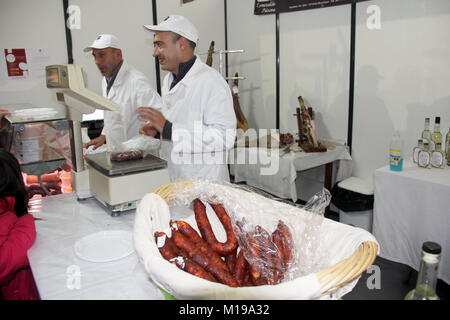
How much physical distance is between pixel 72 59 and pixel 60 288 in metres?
3.12

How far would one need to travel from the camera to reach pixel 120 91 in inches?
115

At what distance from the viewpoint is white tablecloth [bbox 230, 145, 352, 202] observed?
315 cm

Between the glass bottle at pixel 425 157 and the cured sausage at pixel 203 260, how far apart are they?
2165 millimetres

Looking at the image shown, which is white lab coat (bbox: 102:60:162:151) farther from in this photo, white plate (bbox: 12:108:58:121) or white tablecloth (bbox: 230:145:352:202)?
white tablecloth (bbox: 230:145:352:202)

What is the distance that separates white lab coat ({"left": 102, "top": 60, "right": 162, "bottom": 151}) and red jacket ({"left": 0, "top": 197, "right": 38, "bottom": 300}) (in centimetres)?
155

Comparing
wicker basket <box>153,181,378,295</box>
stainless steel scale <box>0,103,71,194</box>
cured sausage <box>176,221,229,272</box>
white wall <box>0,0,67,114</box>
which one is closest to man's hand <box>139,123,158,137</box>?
stainless steel scale <box>0,103,71,194</box>

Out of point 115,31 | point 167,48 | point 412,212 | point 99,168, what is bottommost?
point 412,212

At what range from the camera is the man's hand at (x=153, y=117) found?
1.96 metres

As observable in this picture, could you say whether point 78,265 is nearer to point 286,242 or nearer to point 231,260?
point 231,260

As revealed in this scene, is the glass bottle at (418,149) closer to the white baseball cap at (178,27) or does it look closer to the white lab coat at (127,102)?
the white baseball cap at (178,27)

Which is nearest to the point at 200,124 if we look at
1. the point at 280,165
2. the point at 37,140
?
the point at 37,140

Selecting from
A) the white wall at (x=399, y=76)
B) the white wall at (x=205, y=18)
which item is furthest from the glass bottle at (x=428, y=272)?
the white wall at (x=205, y=18)

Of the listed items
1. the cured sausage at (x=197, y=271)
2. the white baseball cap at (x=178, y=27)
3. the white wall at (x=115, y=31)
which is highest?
the white wall at (x=115, y=31)

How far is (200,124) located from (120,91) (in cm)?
108
